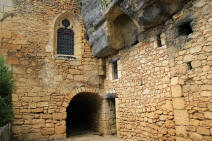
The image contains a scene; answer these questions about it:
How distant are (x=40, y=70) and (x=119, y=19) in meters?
3.67

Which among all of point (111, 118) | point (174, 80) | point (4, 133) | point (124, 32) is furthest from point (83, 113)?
point (174, 80)

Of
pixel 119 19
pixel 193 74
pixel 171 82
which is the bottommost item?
pixel 171 82

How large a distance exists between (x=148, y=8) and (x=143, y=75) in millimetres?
2087

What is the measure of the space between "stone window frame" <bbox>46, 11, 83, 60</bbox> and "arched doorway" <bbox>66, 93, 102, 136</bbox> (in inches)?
76.2

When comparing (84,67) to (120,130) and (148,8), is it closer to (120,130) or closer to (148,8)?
(120,130)

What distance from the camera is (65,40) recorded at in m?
7.75

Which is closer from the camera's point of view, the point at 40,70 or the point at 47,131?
the point at 47,131

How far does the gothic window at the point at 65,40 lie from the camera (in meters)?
7.62

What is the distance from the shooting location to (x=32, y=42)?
6871 millimetres

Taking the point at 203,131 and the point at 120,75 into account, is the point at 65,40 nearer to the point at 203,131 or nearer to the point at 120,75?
the point at 120,75

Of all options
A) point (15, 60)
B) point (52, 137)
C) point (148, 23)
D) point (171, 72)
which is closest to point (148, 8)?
point (148, 23)

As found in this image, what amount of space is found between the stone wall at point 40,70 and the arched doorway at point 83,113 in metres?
1.01

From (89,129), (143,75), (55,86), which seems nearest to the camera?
(143,75)

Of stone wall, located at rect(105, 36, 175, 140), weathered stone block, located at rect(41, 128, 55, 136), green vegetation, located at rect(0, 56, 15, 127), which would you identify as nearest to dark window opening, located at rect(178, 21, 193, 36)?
stone wall, located at rect(105, 36, 175, 140)
